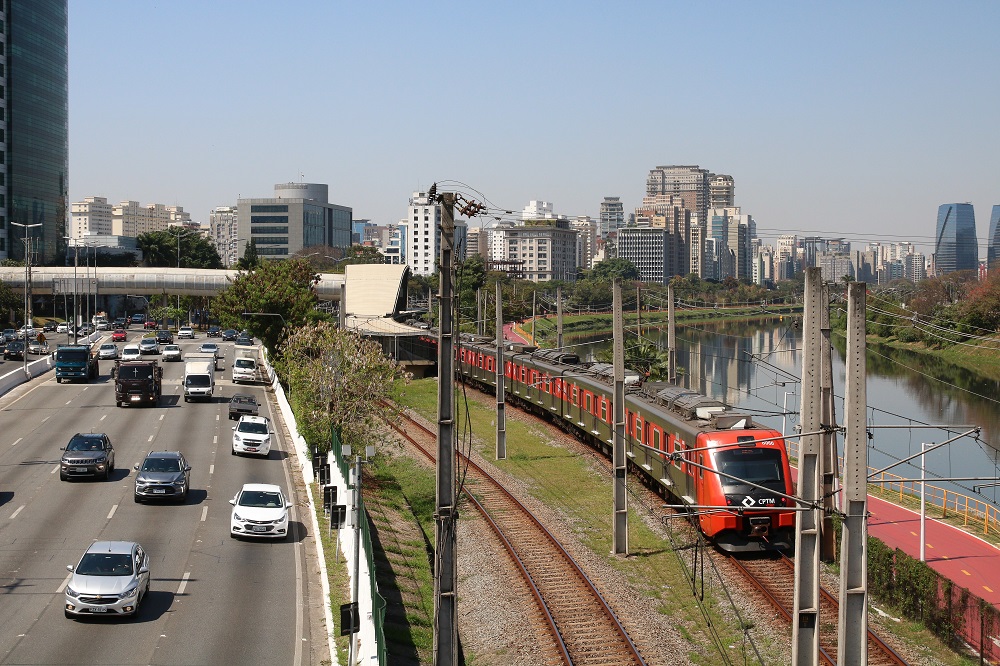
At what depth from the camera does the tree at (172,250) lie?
485 ft

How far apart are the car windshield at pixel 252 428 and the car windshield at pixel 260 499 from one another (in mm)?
11735

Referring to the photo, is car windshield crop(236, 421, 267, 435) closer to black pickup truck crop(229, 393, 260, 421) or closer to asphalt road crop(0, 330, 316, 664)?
asphalt road crop(0, 330, 316, 664)

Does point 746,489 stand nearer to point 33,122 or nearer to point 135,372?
point 135,372

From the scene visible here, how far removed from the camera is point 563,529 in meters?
28.9

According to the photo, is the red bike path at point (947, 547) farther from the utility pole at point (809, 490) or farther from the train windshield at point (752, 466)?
the utility pole at point (809, 490)

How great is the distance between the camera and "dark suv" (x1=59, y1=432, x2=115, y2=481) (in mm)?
32625

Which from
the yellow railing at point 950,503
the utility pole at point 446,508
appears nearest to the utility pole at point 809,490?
the utility pole at point 446,508

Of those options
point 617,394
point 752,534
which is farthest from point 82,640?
point 752,534

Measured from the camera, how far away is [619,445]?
1024 inches

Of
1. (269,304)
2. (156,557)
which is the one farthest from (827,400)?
(269,304)

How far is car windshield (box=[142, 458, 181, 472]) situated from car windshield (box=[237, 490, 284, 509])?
4.32 m

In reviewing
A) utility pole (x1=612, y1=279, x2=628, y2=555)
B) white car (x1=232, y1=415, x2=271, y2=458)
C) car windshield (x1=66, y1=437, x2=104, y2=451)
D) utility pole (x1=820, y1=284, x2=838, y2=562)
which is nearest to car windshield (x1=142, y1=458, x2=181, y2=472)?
car windshield (x1=66, y1=437, x2=104, y2=451)

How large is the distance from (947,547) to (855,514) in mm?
16838

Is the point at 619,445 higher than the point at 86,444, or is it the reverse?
the point at 619,445
